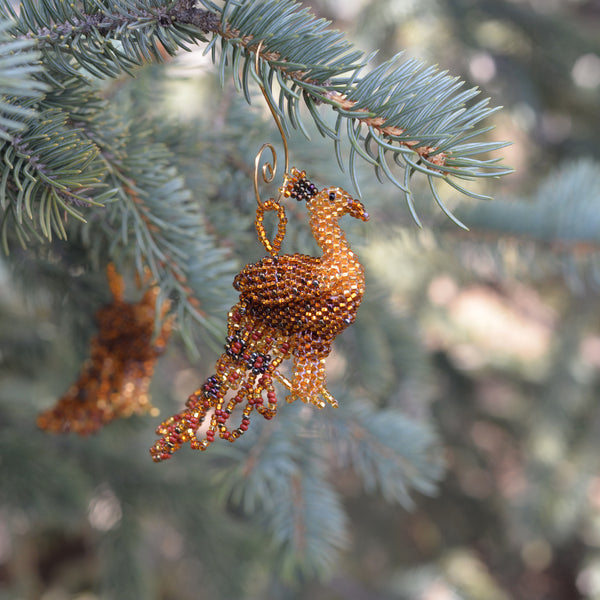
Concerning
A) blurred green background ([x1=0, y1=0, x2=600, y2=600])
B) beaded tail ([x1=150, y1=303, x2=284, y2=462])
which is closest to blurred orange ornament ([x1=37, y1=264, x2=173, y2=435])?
blurred green background ([x1=0, y1=0, x2=600, y2=600])

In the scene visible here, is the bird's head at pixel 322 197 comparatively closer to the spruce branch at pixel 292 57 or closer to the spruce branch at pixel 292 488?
the spruce branch at pixel 292 57

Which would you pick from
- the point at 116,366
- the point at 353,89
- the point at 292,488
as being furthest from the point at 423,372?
the point at 353,89

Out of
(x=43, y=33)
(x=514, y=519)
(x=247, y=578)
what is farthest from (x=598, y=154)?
(x=43, y=33)

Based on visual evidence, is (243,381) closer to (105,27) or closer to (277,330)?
(277,330)

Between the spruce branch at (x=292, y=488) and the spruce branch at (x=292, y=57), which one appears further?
the spruce branch at (x=292, y=488)

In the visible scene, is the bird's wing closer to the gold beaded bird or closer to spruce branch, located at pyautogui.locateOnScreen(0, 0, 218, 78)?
the gold beaded bird

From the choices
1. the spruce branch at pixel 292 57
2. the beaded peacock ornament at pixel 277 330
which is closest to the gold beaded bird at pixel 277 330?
the beaded peacock ornament at pixel 277 330

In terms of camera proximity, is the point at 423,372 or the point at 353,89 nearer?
the point at 353,89
